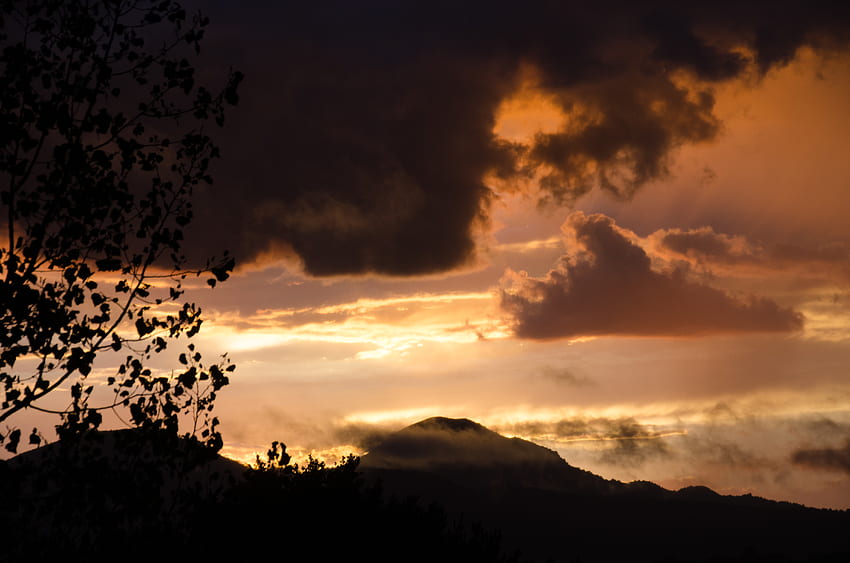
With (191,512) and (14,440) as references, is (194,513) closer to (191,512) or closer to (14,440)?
(191,512)

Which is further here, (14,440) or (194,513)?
(194,513)

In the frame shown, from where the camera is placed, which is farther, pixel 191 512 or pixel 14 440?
pixel 191 512

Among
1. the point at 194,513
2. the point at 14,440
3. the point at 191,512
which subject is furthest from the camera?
the point at 191,512

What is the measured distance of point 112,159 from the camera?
62.4ft

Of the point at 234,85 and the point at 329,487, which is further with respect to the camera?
the point at 329,487

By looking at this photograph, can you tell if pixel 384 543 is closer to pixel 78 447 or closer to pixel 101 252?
pixel 78 447

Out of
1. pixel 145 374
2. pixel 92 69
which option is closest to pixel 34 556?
pixel 145 374

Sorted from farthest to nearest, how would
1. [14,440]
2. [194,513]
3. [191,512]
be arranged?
[191,512]
[194,513]
[14,440]

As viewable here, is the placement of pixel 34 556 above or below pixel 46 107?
below

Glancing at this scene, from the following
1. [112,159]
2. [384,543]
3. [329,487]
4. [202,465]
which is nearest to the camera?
[112,159]

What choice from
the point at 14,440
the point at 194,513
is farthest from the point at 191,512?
the point at 14,440

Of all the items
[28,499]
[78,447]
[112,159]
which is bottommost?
[28,499]

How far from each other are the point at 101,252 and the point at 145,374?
3270 mm

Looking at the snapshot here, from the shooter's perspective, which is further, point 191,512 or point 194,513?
point 191,512
